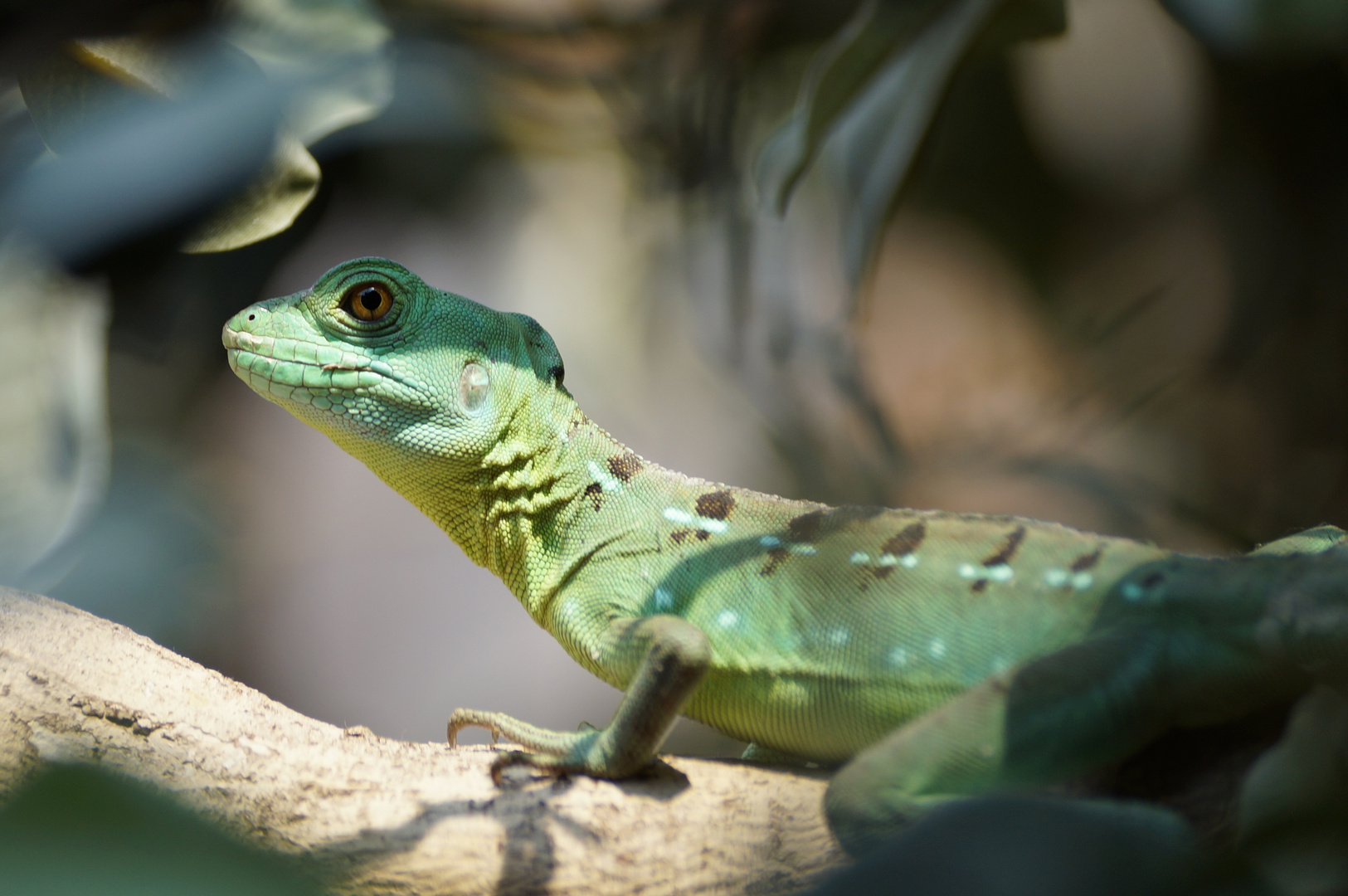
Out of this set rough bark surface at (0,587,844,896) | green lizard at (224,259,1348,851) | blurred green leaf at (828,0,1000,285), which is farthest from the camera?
blurred green leaf at (828,0,1000,285)

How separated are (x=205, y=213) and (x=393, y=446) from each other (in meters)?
1.68

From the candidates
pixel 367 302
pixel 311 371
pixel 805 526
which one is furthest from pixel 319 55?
pixel 805 526

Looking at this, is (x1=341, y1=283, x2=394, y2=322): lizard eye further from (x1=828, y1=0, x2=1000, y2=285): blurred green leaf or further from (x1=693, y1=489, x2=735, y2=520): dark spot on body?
(x1=828, y1=0, x2=1000, y2=285): blurred green leaf

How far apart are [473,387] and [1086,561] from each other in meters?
1.55

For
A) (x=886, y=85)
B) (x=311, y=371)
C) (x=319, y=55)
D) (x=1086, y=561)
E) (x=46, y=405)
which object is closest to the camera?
(x=1086, y=561)

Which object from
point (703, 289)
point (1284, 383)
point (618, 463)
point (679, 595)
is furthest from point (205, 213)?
point (1284, 383)

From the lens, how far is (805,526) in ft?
7.41

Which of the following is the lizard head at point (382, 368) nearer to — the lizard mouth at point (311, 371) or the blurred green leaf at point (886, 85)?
the lizard mouth at point (311, 371)

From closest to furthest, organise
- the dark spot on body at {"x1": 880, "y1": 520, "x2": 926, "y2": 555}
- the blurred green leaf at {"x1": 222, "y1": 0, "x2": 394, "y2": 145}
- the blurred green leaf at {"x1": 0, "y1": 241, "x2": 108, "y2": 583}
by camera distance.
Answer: the dark spot on body at {"x1": 880, "y1": 520, "x2": 926, "y2": 555}, the blurred green leaf at {"x1": 0, "y1": 241, "x2": 108, "y2": 583}, the blurred green leaf at {"x1": 222, "y1": 0, "x2": 394, "y2": 145}

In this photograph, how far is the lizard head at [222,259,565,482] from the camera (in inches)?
93.7

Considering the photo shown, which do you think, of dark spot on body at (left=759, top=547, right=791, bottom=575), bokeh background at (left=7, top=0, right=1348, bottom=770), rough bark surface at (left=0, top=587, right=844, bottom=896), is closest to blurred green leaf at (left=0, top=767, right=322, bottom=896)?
rough bark surface at (left=0, top=587, right=844, bottom=896)

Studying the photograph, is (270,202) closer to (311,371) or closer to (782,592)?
(311,371)

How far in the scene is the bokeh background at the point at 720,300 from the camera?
4.34 m

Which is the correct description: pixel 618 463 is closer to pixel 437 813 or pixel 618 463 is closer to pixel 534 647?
pixel 437 813
